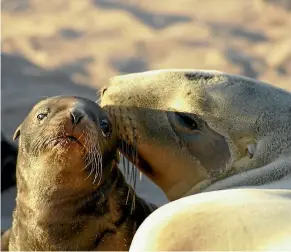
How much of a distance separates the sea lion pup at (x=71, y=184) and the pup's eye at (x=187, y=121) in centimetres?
35

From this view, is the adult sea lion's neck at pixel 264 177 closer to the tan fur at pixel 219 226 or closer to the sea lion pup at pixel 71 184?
the sea lion pup at pixel 71 184

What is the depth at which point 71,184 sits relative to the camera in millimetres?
4855

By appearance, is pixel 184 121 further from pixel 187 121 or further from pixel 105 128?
pixel 105 128

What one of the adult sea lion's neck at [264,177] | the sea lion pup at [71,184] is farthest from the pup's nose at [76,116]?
the adult sea lion's neck at [264,177]

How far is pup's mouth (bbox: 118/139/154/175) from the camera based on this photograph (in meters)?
4.96

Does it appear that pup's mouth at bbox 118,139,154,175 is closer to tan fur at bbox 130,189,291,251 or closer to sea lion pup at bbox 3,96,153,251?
sea lion pup at bbox 3,96,153,251

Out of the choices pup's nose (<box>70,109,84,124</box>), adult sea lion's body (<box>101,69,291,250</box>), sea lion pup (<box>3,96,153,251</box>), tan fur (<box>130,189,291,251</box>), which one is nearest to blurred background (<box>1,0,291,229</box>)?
sea lion pup (<box>3,96,153,251</box>)

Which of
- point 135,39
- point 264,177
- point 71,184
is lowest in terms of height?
point 135,39

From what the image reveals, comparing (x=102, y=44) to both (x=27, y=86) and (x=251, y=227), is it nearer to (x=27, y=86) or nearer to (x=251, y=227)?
(x=27, y=86)

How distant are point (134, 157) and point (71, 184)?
356 millimetres

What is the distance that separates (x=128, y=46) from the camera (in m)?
14.6

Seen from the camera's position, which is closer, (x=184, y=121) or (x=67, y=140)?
(x=67, y=140)

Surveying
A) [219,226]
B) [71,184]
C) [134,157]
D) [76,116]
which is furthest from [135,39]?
[219,226]

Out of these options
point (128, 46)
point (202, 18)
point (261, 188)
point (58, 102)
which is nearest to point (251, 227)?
point (261, 188)
